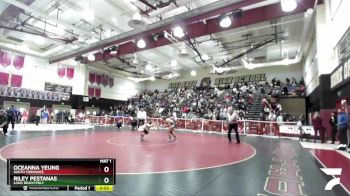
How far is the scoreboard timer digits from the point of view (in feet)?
8.59

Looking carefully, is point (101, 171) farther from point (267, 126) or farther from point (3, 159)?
point (267, 126)

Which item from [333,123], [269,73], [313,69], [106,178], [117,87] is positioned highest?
[269,73]

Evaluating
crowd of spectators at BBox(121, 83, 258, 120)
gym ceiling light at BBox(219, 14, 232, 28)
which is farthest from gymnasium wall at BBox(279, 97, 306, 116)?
gym ceiling light at BBox(219, 14, 232, 28)

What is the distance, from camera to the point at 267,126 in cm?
1481

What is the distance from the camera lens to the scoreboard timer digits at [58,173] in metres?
2.62

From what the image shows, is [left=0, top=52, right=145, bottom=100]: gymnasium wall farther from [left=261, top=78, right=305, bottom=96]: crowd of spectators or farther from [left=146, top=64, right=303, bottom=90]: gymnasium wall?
[left=261, top=78, right=305, bottom=96]: crowd of spectators

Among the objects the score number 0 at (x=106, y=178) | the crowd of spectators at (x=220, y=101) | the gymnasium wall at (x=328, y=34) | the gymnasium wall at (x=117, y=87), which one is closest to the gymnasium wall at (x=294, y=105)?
the crowd of spectators at (x=220, y=101)

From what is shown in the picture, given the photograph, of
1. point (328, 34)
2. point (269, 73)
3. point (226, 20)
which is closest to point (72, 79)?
point (226, 20)

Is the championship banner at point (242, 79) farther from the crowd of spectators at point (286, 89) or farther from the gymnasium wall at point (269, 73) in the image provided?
the crowd of spectators at point (286, 89)

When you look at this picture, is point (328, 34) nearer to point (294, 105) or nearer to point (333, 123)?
point (333, 123)

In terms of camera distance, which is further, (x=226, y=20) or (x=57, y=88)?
(x=57, y=88)

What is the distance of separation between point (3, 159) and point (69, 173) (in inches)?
170

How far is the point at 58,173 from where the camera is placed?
8.67 ft

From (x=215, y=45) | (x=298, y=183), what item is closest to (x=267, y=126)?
(x=215, y=45)
